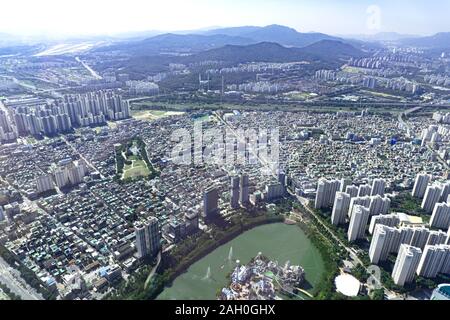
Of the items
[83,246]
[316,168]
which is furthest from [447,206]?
[83,246]

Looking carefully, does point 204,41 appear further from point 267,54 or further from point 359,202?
point 359,202

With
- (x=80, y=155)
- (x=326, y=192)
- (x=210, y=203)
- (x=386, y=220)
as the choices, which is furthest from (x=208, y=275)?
(x=80, y=155)

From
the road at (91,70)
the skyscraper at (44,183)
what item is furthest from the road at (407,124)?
the road at (91,70)

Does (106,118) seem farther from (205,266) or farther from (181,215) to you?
(205,266)

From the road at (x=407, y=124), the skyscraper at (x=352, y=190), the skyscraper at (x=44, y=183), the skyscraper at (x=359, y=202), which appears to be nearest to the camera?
the skyscraper at (x=359, y=202)

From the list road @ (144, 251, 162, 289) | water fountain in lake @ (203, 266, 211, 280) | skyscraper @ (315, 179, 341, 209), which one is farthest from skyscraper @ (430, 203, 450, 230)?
road @ (144, 251, 162, 289)

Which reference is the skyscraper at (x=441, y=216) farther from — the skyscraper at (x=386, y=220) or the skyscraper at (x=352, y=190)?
the skyscraper at (x=352, y=190)
